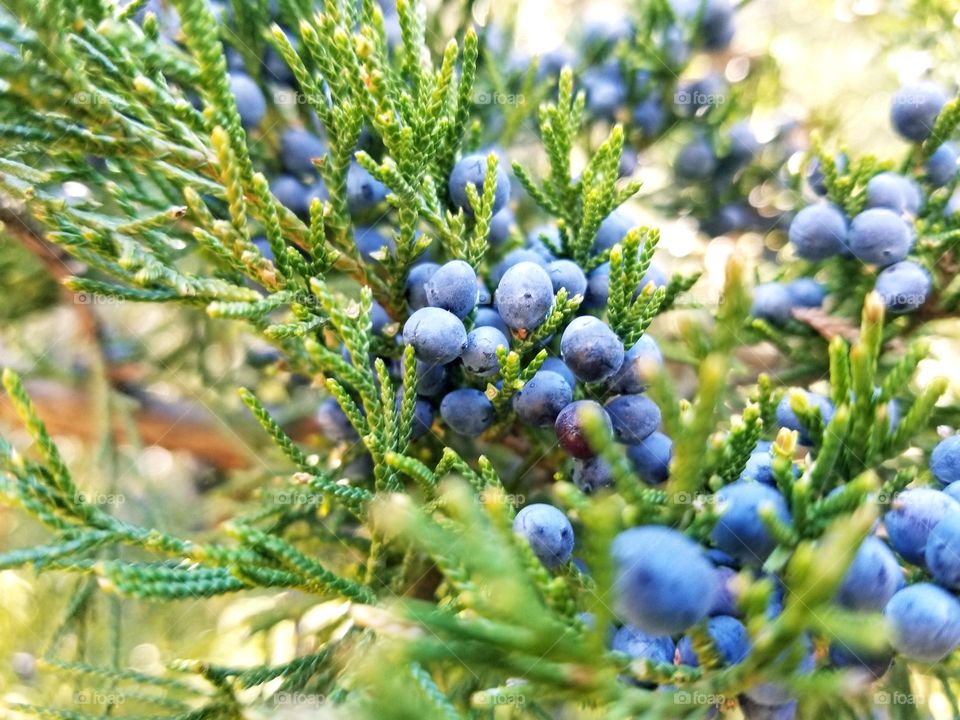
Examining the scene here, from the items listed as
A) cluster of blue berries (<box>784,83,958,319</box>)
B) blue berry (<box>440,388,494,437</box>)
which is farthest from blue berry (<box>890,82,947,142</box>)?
blue berry (<box>440,388,494,437</box>)

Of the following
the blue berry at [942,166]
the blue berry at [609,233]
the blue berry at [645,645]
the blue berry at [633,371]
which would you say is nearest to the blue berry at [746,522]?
the blue berry at [645,645]

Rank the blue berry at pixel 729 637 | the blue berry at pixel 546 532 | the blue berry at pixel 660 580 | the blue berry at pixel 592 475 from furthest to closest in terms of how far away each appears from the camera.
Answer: the blue berry at pixel 592 475 < the blue berry at pixel 546 532 < the blue berry at pixel 729 637 < the blue berry at pixel 660 580

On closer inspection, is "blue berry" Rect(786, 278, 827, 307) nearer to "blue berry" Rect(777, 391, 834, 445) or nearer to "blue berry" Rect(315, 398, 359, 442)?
"blue berry" Rect(777, 391, 834, 445)

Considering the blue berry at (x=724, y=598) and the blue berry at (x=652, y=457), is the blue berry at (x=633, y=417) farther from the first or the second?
the blue berry at (x=724, y=598)

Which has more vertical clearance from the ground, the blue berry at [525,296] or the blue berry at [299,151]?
the blue berry at [299,151]

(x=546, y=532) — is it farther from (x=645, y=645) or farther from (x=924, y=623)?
(x=924, y=623)

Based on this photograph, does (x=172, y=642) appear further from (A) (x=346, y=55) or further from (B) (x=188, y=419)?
(A) (x=346, y=55)

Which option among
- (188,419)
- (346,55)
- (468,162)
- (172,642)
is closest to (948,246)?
(468,162)
